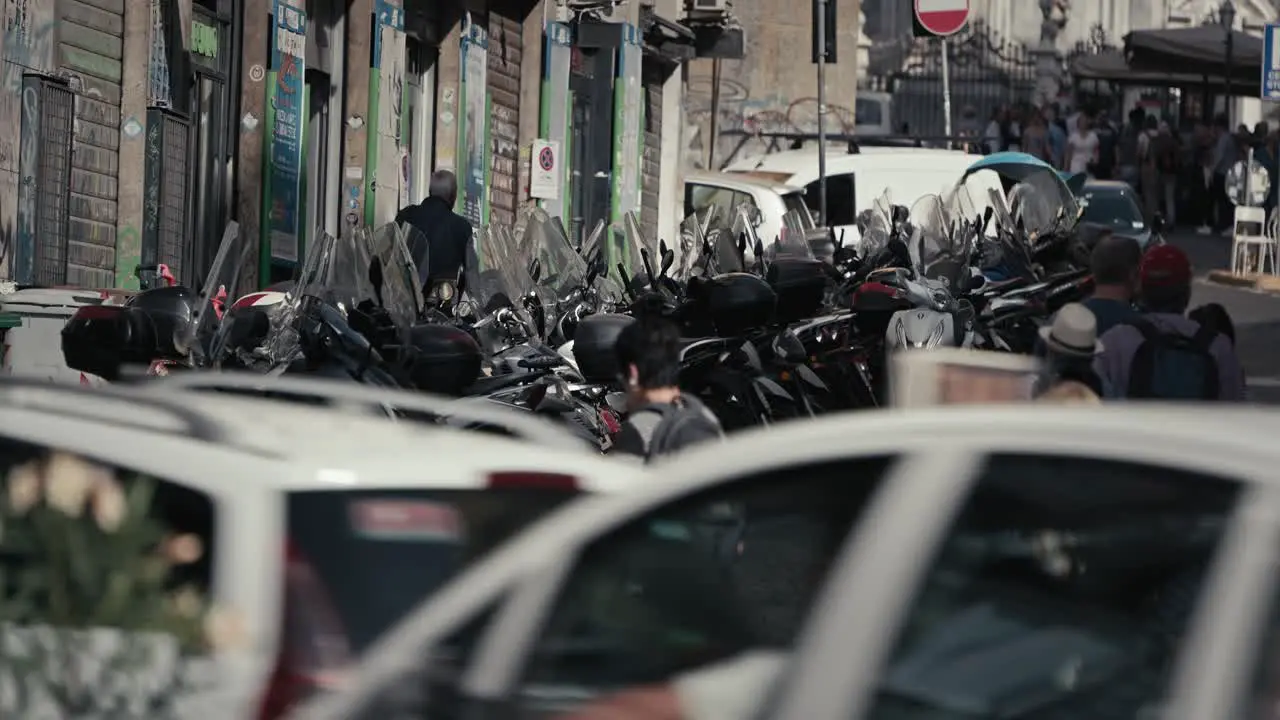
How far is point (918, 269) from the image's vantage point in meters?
14.0

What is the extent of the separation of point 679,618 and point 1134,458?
80cm

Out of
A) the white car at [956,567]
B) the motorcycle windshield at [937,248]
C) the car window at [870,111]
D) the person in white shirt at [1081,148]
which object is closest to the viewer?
the white car at [956,567]

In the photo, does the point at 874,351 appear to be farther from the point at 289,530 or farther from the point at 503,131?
the point at 503,131

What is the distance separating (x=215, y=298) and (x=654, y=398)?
2642mm

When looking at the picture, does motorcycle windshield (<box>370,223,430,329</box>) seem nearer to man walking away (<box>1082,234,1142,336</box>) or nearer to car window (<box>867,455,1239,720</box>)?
man walking away (<box>1082,234,1142,336</box>)

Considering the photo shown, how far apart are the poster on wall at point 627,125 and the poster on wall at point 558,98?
197 centimetres

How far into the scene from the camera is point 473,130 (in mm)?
23375

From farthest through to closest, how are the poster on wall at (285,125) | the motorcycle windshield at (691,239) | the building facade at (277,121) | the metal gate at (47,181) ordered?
the poster on wall at (285,125) → the motorcycle windshield at (691,239) → the building facade at (277,121) → the metal gate at (47,181)

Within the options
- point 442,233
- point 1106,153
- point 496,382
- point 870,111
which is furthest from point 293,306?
point 870,111

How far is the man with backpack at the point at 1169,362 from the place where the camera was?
7.62 m

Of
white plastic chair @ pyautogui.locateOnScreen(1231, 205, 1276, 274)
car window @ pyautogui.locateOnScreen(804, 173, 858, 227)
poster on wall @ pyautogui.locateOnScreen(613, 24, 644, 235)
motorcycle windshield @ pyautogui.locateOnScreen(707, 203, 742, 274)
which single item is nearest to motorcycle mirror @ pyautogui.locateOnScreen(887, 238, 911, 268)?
motorcycle windshield @ pyautogui.locateOnScreen(707, 203, 742, 274)

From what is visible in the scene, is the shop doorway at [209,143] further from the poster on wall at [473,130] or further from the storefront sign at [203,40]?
the poster on wall at [473,130]

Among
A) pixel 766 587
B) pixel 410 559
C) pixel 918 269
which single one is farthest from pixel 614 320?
pixel 766 587

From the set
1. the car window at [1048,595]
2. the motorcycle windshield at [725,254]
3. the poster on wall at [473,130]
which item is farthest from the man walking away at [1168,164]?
the car window at [1048,595]
